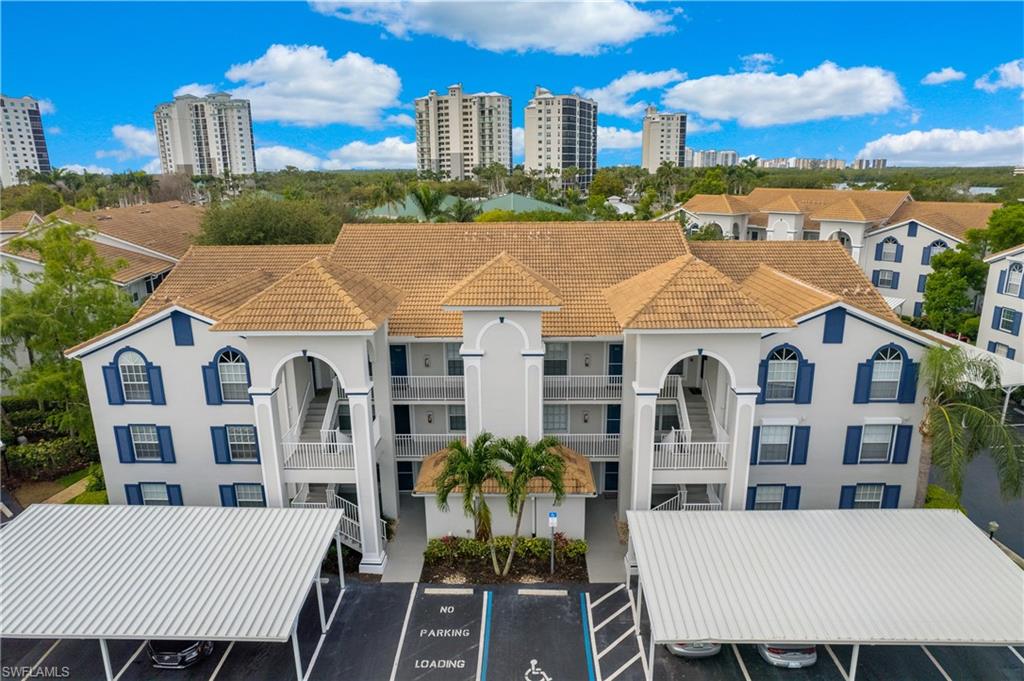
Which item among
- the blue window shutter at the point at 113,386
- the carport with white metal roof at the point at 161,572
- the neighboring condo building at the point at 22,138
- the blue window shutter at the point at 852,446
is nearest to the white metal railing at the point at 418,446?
the carport with white metal roof at the point at 161,572

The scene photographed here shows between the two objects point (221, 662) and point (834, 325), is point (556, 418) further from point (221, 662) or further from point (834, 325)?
point (221, 662)

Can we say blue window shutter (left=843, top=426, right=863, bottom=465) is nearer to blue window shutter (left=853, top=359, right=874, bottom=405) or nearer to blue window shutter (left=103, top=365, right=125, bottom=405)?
blue window shutter (left=853, top=359, right=874, bottom=405)

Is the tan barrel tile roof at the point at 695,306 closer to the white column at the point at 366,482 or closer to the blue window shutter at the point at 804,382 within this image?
the blue window shutter at the point at 804,382

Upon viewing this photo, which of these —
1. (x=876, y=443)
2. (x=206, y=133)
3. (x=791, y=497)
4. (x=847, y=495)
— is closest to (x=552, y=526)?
(x=791, y=497)

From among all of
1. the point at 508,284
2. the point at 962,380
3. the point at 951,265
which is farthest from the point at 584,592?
the point at 951,265

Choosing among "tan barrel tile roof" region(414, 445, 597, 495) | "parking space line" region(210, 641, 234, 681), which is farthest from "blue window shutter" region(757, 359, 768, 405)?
"parking space line" region(210, 641, 234, 681)

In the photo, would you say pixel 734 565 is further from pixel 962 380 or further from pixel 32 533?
pixel 32 533
